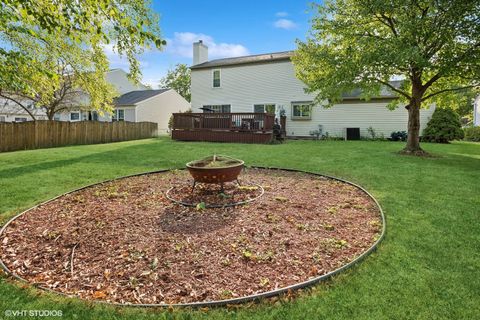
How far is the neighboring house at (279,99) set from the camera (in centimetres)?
1803

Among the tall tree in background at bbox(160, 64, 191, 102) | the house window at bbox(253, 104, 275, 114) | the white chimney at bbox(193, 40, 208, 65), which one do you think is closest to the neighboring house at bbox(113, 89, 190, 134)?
the white chimney at bbox(193, 40, 208, 65)

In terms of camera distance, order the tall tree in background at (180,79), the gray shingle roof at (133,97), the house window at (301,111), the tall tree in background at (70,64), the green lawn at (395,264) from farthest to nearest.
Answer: the tall tree in background at (180,79)
the gray shingle roof at (133,97)
the house window at (301,111)
the tall tree in background at (70,64)
the green lawn at (395,264)

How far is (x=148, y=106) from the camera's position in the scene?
26.8m

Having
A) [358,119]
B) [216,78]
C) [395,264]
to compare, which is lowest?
[395,264]

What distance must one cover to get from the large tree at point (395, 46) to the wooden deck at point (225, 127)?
3.66 m

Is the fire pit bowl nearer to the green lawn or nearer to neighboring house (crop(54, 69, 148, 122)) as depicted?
the green lawn

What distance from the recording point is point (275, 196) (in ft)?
17.5

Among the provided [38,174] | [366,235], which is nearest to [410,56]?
[366,235]

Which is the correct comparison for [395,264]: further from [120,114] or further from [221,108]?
[120,114]

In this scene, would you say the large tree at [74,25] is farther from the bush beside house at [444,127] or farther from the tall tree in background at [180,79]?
the tall tree in background at [180,79]

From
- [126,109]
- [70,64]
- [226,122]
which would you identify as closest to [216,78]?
[226,122]

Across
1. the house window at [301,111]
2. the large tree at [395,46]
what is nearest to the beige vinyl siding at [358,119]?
the house window at [301,111]

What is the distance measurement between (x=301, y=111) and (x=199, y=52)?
1030 cm

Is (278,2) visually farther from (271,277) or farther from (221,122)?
(271,277)
